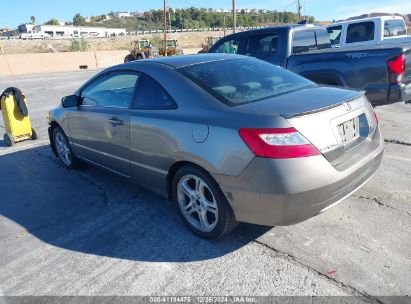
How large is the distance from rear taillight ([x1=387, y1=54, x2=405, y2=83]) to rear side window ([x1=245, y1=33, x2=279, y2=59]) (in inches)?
87.0

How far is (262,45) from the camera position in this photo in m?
7.36

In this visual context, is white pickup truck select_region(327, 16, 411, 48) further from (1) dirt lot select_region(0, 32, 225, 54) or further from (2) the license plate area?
(1) dirt lot select_region(0, 32, 225, 54)

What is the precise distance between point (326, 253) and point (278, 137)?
1057 mm

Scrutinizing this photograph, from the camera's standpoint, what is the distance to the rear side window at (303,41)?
708 centimetres

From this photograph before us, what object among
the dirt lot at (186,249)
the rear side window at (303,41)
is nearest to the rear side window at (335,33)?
the rear side window at (303,41)

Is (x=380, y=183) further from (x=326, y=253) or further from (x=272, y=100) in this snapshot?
(x=272, y=100)

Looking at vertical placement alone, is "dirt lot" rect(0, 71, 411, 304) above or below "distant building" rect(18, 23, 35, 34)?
below

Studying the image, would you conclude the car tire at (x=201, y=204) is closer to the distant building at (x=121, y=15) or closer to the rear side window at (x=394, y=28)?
the rear side window at (x=394, y=28)

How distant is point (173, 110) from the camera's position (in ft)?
11.0

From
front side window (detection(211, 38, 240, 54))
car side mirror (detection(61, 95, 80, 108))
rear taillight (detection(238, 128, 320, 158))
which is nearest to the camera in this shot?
rear taillight (detection(238, 128, 320, 158))

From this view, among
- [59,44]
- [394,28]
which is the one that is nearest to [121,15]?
[59,44]

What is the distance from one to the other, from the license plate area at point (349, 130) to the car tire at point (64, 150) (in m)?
3.69

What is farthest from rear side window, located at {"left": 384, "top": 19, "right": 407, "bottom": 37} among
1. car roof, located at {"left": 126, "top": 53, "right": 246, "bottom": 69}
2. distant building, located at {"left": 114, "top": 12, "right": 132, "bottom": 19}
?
distant building, located at {"left": 114, "top": 12, "right": 132, "bottom": 19}

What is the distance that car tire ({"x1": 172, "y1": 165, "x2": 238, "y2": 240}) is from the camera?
3057 millimetres
